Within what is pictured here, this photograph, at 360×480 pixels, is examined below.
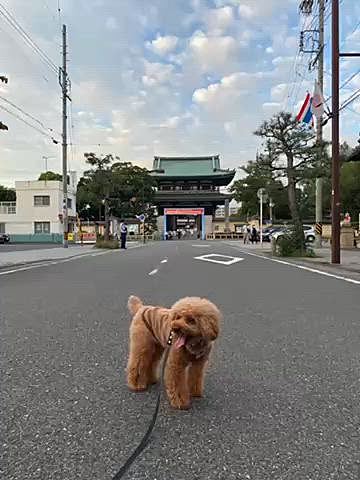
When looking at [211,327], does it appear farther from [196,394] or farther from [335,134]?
[335,134]

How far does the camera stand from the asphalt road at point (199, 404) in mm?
2295

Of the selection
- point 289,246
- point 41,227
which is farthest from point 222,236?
point 289,246

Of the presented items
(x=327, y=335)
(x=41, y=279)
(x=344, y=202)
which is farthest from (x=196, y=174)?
(x=327, y=335)

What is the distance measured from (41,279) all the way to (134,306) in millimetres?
8606

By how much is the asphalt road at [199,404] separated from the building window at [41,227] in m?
50.7

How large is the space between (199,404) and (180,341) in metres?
0.73

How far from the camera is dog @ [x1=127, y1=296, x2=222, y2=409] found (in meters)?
2.52

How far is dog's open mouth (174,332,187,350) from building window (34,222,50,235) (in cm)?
5502

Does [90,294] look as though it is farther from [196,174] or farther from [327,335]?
[196,174]

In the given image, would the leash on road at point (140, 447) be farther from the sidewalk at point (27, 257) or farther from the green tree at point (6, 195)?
the green tree at point (6, 195)

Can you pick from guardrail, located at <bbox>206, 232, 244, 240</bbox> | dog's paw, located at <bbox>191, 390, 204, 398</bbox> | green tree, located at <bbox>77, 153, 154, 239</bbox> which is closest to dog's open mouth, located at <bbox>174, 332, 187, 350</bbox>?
dog's paw, located at <bbox>191, 390, 204, 398</bbox>

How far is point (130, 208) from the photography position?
41906 millimetres

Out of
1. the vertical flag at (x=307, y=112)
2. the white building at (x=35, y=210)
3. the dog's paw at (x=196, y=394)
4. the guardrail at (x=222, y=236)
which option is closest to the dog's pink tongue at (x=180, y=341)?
the dog's paw at (x=196, y=394)

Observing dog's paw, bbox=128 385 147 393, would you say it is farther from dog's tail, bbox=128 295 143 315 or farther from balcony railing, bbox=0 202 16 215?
balcony railing, bbox=0 202 16 215
